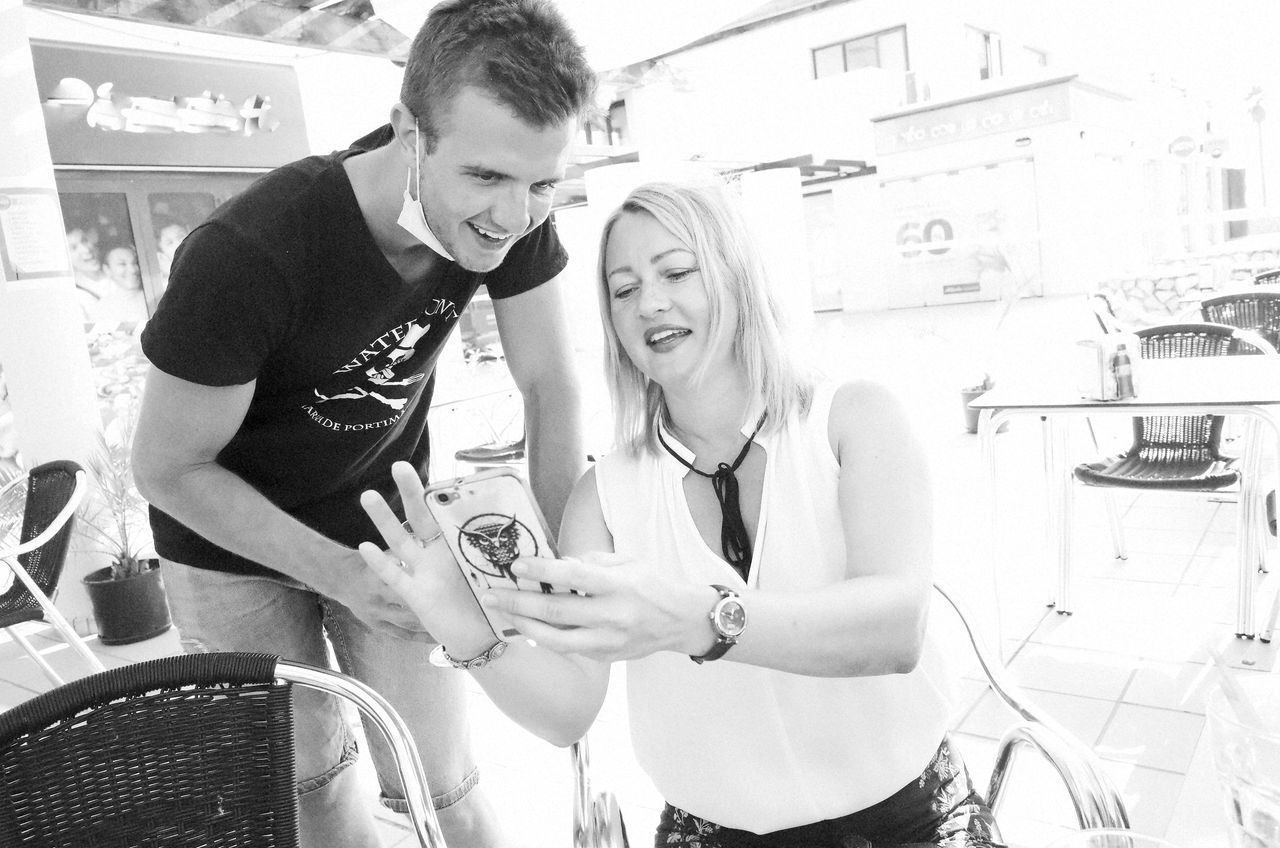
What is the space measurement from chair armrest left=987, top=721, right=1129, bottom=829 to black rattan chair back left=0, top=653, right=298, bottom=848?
970 mm

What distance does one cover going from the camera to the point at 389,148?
54.6 inches

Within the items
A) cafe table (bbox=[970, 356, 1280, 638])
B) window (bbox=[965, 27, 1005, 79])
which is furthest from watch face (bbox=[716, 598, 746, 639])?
window (bbox=[965, 27, 1005, 79])

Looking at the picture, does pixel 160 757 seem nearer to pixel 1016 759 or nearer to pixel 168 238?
pixel 1016 759

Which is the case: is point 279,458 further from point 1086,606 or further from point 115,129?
point 115,129

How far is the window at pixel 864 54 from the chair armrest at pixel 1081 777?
1888cm

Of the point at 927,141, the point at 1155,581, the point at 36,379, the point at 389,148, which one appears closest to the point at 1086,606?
the point at 1155,581

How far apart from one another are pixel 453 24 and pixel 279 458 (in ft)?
2.31

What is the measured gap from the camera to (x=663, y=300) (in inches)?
54.4

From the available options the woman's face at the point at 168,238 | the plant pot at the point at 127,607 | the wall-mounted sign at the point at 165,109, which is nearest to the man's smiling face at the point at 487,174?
the plant pot at the point at 127,607

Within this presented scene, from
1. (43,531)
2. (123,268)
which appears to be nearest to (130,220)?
(123,268)

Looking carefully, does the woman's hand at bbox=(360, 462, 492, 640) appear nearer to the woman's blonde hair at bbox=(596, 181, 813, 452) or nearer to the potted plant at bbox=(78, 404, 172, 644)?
the woman's blonde hair at bbox=(596, 181, 813, 452)

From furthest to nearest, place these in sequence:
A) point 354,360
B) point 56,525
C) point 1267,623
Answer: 1. point 56,525
2. point 1267,623
3. point 354,360

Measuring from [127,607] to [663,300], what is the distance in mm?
4167

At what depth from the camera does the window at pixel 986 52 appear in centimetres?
1964
